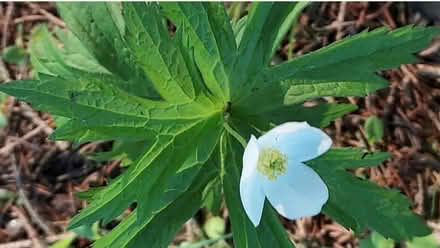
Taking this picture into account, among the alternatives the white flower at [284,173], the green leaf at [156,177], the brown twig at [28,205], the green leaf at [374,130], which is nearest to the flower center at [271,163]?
the white flower at [284,173]

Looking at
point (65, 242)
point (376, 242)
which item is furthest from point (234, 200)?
point (65, 242)

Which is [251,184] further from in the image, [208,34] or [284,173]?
[208,34]

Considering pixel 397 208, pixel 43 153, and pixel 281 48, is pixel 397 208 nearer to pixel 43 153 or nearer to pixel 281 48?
pixel 281 48

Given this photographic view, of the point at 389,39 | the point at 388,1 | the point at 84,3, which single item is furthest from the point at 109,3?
the point at 388,1

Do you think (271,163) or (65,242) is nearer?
(271,163)

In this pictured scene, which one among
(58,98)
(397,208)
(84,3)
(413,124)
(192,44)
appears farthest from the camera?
(413,124)

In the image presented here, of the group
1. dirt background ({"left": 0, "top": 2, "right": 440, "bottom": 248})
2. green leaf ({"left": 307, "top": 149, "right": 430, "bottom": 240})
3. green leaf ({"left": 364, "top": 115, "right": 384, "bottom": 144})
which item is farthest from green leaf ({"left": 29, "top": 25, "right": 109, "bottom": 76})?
green leaf ({"left": 364, "top": 115, "right": 384, "bottom": 144})
